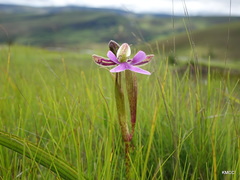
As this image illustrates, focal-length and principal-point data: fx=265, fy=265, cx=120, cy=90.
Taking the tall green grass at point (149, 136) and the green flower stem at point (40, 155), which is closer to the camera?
the green flower stem at point (40, 155)

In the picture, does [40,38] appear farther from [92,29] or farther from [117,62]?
[117,62]

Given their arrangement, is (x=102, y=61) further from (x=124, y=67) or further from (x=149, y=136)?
(x=149, y=136)

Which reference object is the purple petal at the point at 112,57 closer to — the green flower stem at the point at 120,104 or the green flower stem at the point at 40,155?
the green flower stem at the point at 120,104

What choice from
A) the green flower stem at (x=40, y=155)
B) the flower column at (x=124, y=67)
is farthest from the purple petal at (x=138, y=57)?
the green flower stem at (x=40, y=155)

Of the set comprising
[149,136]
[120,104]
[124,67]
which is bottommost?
[149,136]

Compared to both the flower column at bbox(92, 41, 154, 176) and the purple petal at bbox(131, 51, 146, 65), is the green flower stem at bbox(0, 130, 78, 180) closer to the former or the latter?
the flower column at bbox(92, 41, 154, 176)

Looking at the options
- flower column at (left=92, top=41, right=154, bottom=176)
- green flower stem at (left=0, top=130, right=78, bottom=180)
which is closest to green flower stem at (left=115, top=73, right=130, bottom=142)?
flower column at (left=92, top=41, right=154, bottom=176)

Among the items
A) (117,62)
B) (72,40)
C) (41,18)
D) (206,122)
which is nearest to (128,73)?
(117,62)

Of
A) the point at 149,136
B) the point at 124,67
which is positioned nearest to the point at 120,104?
the point at 124,67
